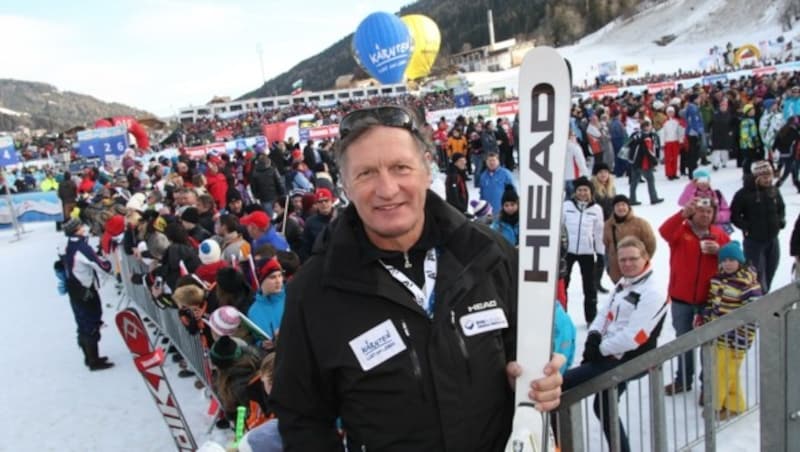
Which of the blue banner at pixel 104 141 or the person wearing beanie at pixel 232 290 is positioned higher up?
the blue banner at pixel 104 141

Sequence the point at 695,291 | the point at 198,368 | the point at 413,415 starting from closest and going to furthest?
1. the point at 413,415
2. the point at 695,291
3. the point at 198,368

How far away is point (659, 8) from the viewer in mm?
85812

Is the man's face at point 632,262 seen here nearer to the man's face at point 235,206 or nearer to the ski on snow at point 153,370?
the ski on snow at point 153,370

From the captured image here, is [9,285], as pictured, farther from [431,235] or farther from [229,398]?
[431,235]

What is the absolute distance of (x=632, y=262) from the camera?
12.0ft

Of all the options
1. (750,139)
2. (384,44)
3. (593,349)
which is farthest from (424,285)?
(384,44)

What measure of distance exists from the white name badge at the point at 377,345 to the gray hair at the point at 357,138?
48 centimetres

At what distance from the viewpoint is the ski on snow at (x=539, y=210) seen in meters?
1.56

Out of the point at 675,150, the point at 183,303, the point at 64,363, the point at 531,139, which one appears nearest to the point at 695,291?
the point at 531,139

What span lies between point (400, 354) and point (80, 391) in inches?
242

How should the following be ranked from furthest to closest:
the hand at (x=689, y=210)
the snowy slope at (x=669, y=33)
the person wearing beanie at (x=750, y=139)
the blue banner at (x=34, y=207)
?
1. the snowy slope at (x=669, y=33)
2. the blue banner at (x=34, y=207)
3. the person wearing beanie at (x=750, y=139)
4. the hand at (x=689, y=210)

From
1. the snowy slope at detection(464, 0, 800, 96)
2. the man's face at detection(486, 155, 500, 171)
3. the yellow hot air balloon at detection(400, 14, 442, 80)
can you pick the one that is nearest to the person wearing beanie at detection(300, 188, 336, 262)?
the man's face at detection(486, 155, 500, 171)

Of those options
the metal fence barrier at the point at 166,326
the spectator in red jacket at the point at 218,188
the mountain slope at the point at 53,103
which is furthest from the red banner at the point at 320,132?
the mountain slope at the point at 53,103

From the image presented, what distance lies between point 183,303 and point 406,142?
3.86 metres
